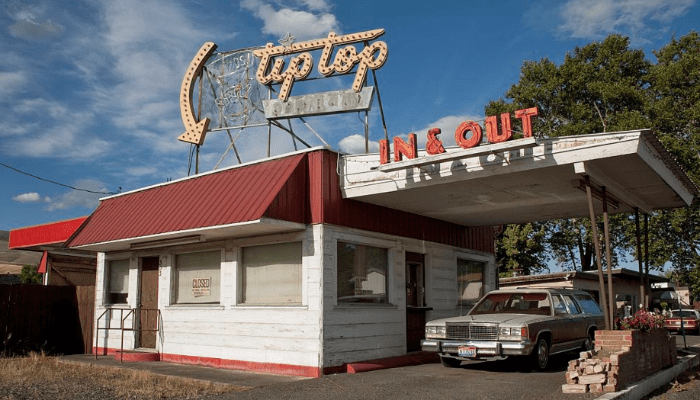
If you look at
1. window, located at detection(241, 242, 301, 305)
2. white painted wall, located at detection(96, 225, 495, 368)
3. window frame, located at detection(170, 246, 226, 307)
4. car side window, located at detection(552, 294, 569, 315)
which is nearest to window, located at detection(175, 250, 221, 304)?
window frame, located at detection(170, 246, 226, 307)

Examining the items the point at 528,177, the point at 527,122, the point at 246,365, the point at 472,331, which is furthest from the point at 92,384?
the point at 527,122

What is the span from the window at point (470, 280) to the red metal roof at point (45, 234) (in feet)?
37.0

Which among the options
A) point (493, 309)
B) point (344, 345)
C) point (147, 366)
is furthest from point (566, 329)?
point (147, 366)

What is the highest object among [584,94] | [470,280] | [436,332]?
[584,94]

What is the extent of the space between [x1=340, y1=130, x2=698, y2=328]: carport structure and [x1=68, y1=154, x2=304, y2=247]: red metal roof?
1669 millimetres

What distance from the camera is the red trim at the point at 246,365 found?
11.7 meters

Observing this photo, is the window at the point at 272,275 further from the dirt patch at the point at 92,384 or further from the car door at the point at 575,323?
the car door at the point at 575,323

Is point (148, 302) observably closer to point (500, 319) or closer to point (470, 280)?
point (470, 280)

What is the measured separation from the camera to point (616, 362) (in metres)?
8.80

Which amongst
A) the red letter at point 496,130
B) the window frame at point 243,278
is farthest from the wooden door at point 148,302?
the red letter at point 496,130

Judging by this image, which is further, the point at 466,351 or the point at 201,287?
the point at 201,287

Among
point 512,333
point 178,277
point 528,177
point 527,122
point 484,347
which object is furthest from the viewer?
point 178,277

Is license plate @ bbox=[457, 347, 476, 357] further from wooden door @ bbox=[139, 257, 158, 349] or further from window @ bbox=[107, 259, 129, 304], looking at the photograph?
window @ bbox=[107, 259, 129, 304]

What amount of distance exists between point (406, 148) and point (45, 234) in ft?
47.8
